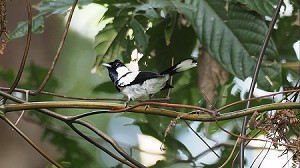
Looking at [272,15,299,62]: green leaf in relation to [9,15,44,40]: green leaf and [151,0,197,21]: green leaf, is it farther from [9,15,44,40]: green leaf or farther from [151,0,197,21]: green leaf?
[9,15,44,40]: green leaf

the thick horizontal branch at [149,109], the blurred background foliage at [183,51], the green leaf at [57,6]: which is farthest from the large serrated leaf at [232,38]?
the thick horizontal branch at [149,109]

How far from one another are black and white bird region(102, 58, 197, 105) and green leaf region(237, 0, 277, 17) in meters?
0.33

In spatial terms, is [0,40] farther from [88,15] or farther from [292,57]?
[88,15]

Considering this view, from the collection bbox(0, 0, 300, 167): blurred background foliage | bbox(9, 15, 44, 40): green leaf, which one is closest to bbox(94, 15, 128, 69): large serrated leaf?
bbox(0, 0, 300, 167): blurred background foliage

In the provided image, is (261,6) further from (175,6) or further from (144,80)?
(144,80)

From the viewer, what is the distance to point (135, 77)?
88 centimetres

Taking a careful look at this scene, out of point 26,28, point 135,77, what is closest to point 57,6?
point 26,28

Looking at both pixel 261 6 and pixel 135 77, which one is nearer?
pixel 135 77

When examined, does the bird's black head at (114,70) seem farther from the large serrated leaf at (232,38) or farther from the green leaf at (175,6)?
the large serrated leaf at (232,38)

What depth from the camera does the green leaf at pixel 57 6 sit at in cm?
111

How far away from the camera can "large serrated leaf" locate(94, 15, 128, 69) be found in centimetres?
113

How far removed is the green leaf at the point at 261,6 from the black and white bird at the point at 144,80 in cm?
33

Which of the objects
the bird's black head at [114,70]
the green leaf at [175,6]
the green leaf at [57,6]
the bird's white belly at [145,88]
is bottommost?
the bird's white belly at [145,88]

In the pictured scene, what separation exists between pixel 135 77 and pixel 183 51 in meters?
0.39
